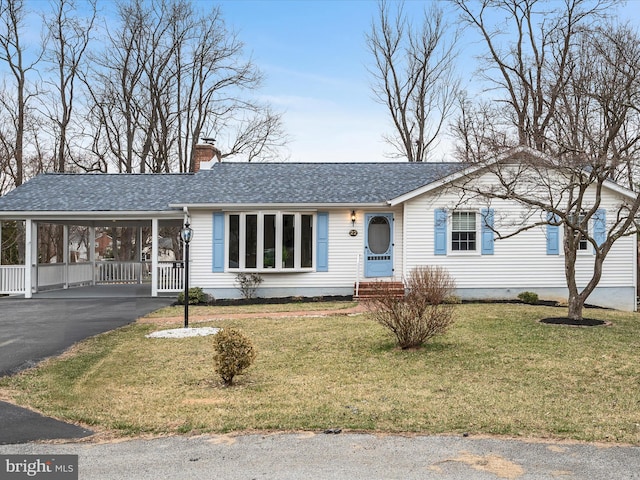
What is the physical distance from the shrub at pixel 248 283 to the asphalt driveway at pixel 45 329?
7.03ft

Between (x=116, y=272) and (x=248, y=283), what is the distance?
8528 millimetres

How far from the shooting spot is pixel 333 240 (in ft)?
58.0

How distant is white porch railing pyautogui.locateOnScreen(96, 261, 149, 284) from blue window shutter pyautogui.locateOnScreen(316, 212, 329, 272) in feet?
29.3

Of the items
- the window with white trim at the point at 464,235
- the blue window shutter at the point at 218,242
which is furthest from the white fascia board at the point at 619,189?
the blue window shutter at the point at 218,242

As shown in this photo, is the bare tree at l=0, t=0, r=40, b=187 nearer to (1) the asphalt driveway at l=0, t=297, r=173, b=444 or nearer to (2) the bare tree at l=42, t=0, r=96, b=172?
(2) the bare tree at l=42, t=0, r=96, b=172

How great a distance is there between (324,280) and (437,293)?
5.63 meters

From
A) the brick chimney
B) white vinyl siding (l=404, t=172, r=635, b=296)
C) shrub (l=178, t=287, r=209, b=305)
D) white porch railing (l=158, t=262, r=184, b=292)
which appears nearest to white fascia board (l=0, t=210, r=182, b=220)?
white porch railing (l=158, t=262, r=184, b=292)

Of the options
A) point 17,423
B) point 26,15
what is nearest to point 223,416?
point 17,423

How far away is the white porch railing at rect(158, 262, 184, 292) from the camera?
18312 mm

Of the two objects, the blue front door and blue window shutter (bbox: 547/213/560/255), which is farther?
the blue front door

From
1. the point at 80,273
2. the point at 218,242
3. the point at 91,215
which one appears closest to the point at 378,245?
the point at 218,242

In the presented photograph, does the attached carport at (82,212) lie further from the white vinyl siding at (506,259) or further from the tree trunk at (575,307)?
the tree trunk at (575,307)

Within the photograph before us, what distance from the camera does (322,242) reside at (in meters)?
17.6

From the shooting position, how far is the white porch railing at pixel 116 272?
75.9 ft
